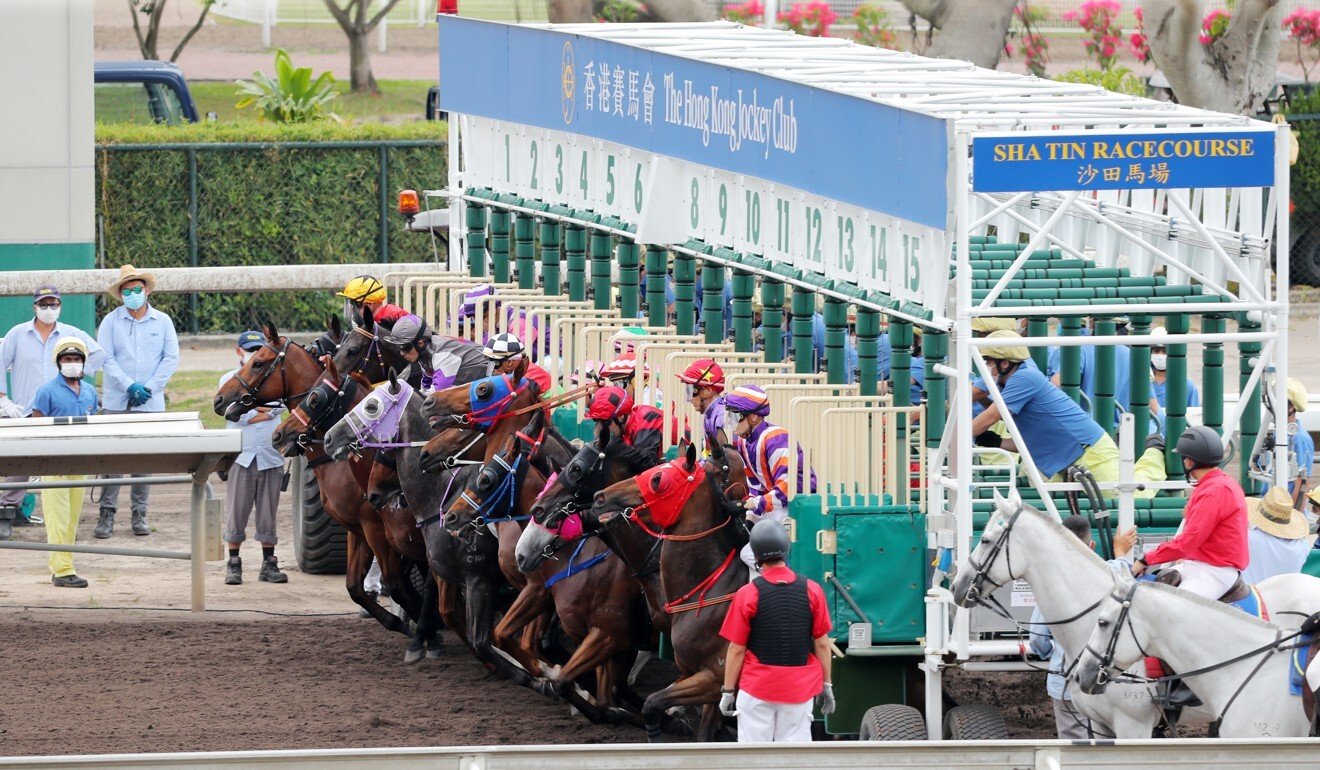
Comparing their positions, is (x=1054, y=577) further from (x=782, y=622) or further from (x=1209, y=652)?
(x=782, y=622)

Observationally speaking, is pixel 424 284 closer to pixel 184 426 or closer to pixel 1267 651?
pixel 184 426

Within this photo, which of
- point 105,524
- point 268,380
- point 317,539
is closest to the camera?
point 268,380

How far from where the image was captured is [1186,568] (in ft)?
30.1

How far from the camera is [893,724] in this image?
940 cm

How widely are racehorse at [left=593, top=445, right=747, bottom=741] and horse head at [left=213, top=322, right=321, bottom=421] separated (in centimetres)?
392

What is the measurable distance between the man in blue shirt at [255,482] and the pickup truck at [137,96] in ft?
38.0

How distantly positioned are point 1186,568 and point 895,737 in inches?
52.6

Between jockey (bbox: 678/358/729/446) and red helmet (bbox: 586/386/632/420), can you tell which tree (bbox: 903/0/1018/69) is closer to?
jockey (bbox: 678/358/729/446)

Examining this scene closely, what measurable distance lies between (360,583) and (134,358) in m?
3.65

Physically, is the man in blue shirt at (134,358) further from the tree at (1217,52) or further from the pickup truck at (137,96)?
the pickup truck at (137,96)

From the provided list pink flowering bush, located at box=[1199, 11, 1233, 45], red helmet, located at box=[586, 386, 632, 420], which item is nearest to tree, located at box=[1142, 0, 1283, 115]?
pink flowering bush, located at box=[1199, 11, 1233, 45]

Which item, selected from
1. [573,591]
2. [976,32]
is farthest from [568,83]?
[976,32]

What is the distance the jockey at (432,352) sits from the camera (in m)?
12.8

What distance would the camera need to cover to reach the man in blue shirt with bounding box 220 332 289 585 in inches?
571
